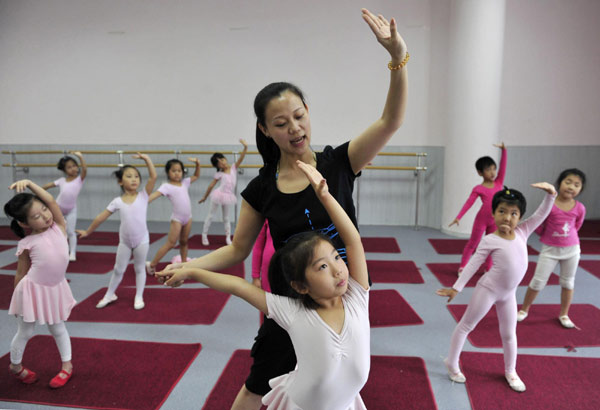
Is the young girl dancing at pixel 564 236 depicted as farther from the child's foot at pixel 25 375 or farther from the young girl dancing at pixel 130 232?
the child's foot at pixel 25 375

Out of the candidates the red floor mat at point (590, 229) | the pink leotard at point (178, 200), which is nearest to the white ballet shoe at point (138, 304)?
the pink leotard at point (178, 200)

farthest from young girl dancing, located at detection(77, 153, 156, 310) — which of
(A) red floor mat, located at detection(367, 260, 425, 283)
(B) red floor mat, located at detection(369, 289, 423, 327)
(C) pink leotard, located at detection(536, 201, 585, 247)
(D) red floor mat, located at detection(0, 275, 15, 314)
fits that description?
(C) pink leotard, located at detection(536, 201, 585, 247)

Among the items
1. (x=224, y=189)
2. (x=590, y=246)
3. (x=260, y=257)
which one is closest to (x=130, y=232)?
(x=260, y=257)

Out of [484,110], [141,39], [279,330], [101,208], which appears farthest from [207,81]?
[279,330]

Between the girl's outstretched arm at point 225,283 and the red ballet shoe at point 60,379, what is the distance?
1.55 metres

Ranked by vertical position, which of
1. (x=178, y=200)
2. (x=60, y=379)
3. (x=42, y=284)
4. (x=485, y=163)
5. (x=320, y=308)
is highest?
(x=485, y=163)

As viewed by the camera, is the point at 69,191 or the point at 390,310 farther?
the point at 69,191

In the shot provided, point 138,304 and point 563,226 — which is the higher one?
point 563,226

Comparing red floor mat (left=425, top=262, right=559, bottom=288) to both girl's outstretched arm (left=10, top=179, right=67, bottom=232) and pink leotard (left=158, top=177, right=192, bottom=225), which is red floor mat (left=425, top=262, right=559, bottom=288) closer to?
pink leotard (left=158, top=177, right=192, bottom=225)

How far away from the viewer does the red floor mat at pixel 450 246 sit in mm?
4921

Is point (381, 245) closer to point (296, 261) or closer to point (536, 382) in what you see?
point (536, 382)

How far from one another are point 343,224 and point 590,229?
246 inches

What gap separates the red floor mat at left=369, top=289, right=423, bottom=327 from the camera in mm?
3020

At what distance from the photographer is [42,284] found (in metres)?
2.22
